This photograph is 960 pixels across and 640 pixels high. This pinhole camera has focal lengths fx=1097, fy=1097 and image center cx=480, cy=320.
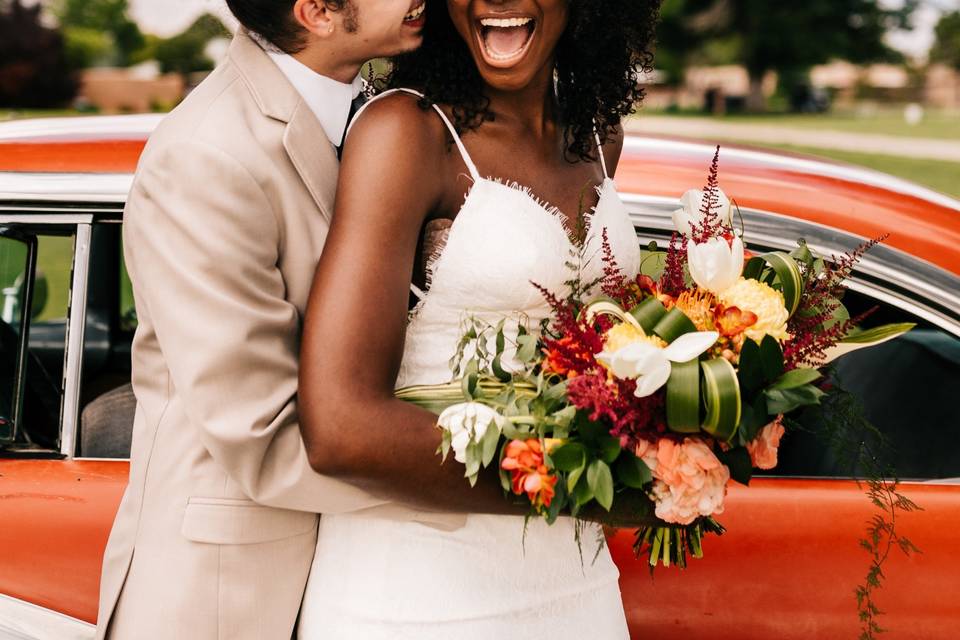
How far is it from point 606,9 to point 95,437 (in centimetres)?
154

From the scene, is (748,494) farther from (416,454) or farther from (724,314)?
(416,454)

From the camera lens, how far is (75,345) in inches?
90.8

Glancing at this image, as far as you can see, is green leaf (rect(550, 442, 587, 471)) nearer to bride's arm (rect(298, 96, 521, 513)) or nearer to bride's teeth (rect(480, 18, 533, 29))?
bride's arm (rect(298, 96, 521, 513))

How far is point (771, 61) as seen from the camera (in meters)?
49.7

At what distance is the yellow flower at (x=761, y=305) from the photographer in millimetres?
1738

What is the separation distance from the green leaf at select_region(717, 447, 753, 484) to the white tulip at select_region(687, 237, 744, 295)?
0.26m

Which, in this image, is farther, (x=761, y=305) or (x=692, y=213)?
(x=692, y=213)

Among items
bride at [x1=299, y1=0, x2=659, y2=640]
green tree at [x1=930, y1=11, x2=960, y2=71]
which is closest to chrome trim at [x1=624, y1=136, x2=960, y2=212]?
bride at [x1=299, y1=0, x2=659, y2=640]

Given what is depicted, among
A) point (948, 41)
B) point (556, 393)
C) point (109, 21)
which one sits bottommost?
point (109, 21)

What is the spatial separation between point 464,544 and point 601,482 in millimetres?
394

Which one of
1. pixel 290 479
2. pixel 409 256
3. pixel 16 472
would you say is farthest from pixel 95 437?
pixel 409 256

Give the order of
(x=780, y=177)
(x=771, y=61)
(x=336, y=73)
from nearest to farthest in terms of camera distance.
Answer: (x=336, y=73), (x=780, y=177), (x=771, y=61)

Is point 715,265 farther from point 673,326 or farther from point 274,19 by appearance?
point 274,19

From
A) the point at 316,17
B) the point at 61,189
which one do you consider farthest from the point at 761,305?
the point at 61,189
